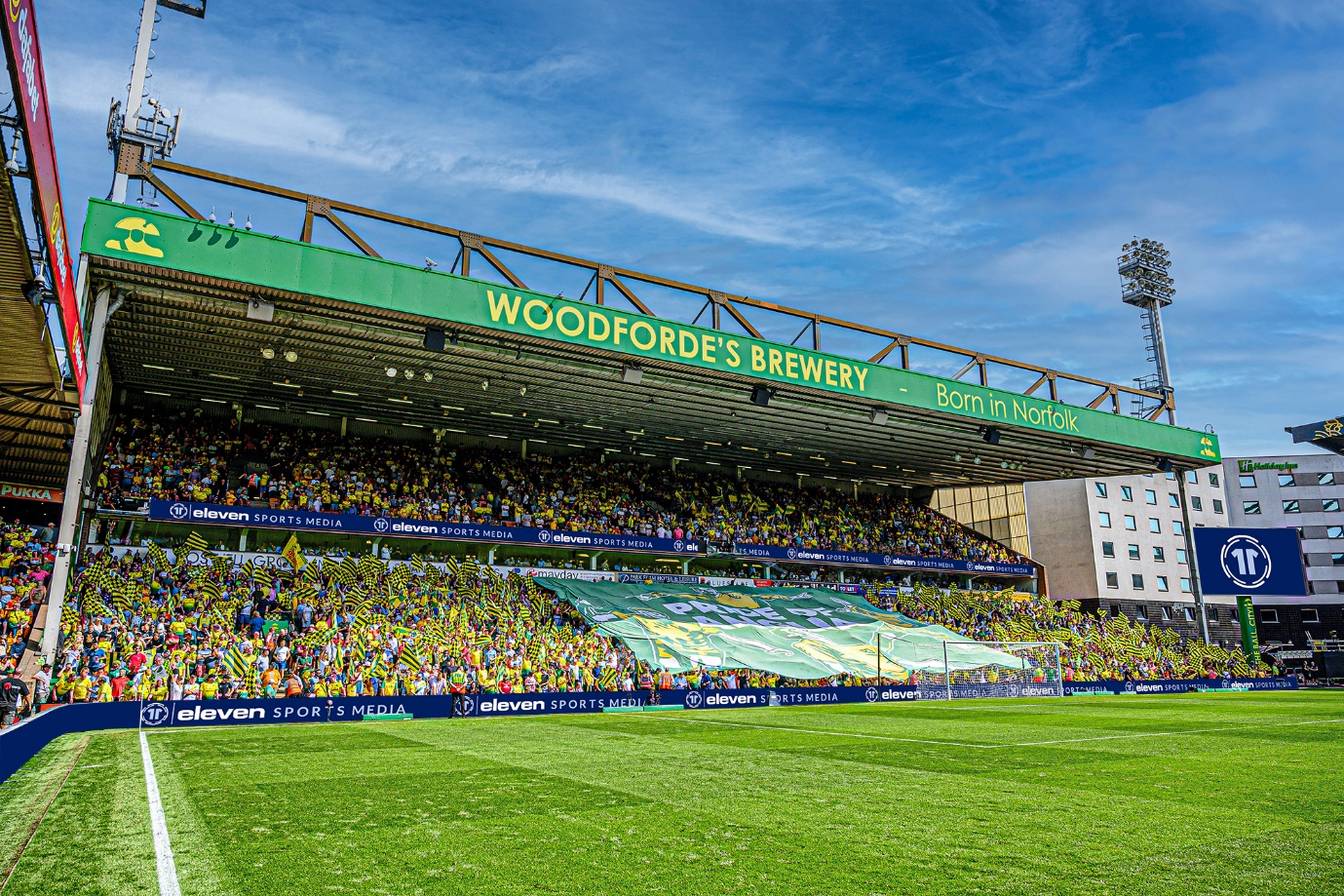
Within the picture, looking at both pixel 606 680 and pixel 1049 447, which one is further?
pixel 1049 447

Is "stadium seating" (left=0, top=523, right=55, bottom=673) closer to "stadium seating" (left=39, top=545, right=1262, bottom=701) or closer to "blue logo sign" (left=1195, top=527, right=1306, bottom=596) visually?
"stadium seating" (left=39, top=545, right=1262, bottom=701)

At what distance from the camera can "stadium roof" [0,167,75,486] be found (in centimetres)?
1208

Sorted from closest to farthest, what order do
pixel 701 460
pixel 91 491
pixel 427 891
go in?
pixel 427 891, pixel 91 491, pixel 701 460

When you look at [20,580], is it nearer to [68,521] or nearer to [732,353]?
[68,521]

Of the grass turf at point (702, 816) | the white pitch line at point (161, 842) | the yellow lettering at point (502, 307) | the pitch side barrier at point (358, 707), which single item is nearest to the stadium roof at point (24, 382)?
the pitch side barrier at point (358, 707)

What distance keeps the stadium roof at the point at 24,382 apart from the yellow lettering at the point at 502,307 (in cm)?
1008

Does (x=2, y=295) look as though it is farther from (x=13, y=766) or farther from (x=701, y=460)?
(x=701, y=460)

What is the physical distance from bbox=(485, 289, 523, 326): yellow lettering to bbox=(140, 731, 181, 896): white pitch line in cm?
1549

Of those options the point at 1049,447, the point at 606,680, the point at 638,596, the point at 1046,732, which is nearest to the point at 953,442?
the point at 1049,447

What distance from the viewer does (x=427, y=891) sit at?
5520mm

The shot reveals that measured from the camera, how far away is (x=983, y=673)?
33.6 metres

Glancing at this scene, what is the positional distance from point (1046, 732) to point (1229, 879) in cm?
1125

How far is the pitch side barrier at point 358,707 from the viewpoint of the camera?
1554 centimetres

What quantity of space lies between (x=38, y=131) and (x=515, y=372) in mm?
18886
